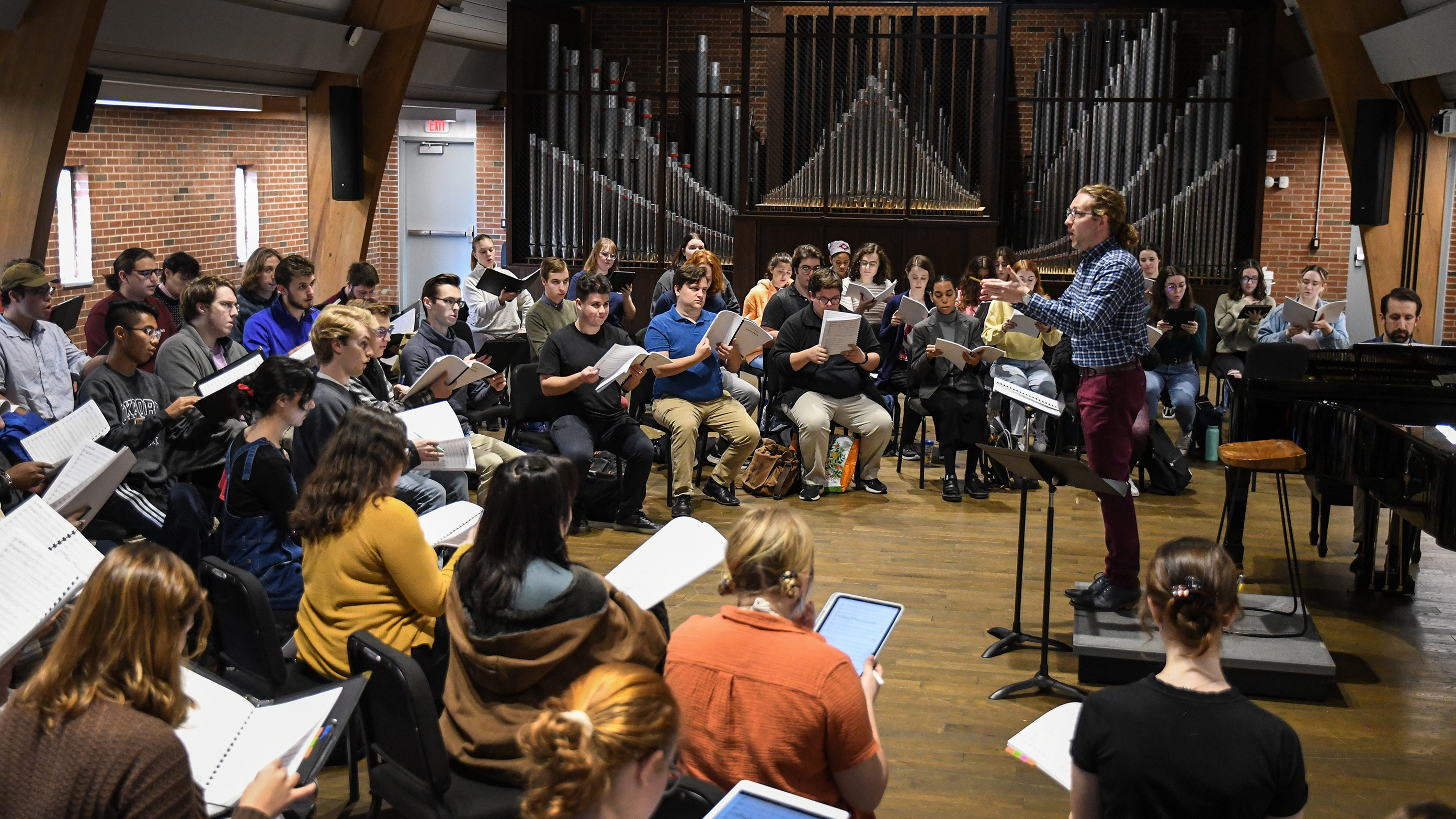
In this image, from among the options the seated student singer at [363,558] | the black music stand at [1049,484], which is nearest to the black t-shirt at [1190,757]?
the seated student singer at [363,558]

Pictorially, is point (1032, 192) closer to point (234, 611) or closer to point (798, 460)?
point (798, 460)

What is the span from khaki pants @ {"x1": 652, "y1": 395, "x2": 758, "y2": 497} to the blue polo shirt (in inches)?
1.7

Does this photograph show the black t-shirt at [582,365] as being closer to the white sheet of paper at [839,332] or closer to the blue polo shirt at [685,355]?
the blue polo shirt at [685,355]

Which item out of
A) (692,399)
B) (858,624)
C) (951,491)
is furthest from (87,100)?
(858,624)

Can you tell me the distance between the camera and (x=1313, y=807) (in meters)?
3.61

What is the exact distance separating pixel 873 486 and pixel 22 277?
432 centimetres

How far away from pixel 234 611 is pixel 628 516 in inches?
124

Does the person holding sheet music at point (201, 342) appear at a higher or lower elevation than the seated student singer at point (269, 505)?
higher

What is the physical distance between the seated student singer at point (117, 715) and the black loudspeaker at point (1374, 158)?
852 cm

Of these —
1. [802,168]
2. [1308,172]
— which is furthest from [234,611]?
[1308,172]

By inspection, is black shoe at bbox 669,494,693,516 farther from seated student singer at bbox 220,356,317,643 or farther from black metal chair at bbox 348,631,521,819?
black metal chair at bbox 348,631,521,819

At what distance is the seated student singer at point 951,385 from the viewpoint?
7078mm

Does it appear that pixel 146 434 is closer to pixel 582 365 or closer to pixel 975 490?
pixel 582 365

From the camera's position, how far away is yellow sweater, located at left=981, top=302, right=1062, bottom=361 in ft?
24.3
